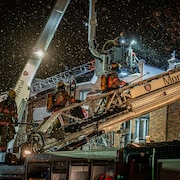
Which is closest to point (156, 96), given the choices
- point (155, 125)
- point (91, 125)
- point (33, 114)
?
point (91, 125)

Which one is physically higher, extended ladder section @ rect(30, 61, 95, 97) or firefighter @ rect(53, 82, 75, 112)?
extended ladder section @ rect(30, 61, 95, 97)

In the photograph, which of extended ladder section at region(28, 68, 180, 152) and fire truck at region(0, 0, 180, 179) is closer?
fire truck at region(0, 0, 180, 179)

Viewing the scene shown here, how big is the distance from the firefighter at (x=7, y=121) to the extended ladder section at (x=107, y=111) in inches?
49.8

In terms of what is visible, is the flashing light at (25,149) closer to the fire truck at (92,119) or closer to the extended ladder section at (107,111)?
the fire truck at (92,119)

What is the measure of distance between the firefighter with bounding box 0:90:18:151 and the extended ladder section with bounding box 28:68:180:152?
1.27 metres

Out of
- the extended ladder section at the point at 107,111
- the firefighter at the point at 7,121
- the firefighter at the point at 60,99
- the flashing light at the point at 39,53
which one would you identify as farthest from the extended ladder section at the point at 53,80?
the extended ladder section at the point at 107,111

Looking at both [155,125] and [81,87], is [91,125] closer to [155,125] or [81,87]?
[155,125]

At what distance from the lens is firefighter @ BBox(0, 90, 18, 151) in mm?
10327

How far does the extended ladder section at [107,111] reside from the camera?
27.9ft

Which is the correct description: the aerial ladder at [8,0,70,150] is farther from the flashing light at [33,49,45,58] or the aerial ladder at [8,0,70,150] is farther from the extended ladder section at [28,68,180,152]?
the extended ladder section at [28,68,180,152]

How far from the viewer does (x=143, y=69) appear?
48.2 ft

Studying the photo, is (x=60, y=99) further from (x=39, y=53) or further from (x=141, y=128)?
A: (x=141, y=128)

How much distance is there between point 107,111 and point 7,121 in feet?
10.00

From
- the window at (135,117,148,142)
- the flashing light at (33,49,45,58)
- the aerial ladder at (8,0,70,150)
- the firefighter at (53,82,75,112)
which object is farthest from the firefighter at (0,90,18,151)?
the window at (135,117,148,142)
